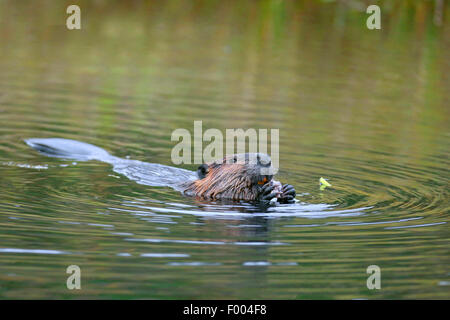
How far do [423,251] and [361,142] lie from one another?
437cm

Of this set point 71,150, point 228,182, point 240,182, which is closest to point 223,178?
point 228,182

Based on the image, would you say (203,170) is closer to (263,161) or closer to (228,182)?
(228,182)

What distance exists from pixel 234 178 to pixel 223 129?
3.24 m

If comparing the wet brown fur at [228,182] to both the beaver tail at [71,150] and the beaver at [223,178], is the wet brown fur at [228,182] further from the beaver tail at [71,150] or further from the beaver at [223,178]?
the beaver tail at [71,150]

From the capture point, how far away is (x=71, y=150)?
28.6 ft

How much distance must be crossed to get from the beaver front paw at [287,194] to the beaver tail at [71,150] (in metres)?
2.22

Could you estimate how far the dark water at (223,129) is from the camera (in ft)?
16.9

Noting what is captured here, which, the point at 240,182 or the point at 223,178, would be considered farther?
the point at 223,178

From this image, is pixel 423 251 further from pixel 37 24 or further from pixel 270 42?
pixel 37 24

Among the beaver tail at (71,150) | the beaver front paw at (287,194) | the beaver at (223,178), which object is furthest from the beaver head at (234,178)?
the beaver tail at (71,150)

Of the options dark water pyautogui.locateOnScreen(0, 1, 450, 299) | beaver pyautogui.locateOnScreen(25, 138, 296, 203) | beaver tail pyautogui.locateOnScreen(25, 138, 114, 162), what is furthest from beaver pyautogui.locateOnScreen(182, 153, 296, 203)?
beaver tail pyautogui.locateOnScreen(25, 138, 114, 162)

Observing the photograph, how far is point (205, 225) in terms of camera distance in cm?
627
